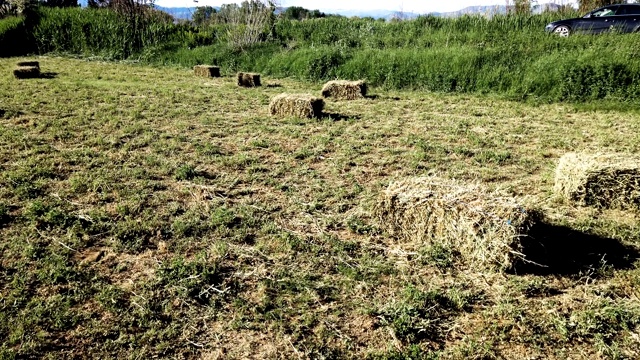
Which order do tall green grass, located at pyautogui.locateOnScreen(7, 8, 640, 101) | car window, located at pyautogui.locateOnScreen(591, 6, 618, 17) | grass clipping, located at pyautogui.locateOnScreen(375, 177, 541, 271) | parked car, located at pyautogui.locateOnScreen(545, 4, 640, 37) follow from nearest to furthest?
grass clipping, located at pyautogui.locateOnScreen(375, 177, 541, 271)
tall green grass, located at pyautogui.locateOnScreen(7, 8, 640, 101)
parked car, located at pyautogui.locateOnScreen(545, 4, 640, 37)
car window, located at pyautogui.locateOnScreen(591, 6, 618, 17)

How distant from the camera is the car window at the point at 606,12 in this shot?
46.8 feet

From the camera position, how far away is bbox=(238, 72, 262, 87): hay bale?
12.1m

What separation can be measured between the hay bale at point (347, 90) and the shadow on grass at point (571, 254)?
727 cm

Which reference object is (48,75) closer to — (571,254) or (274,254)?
(274,254)

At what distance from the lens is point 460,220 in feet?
12.8

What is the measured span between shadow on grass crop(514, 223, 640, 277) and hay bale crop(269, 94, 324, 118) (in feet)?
17.4

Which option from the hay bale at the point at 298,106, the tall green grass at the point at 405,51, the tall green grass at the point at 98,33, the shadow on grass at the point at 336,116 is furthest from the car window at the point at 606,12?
the tall green grass at the point at 98,33

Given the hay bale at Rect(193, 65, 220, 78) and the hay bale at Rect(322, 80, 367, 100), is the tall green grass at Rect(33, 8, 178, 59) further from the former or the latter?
the hay bale at Rect(322, 80, 367, 100)

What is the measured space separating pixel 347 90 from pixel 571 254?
777 cm

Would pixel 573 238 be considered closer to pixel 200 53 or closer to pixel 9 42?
pixel 200 53

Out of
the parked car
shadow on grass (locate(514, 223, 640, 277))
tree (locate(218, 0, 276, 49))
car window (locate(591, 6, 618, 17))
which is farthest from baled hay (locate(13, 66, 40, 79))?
car window (locate(591, 6, 618, 17))

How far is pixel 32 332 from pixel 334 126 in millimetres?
6156

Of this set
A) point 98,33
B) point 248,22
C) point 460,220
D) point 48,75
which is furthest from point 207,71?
point 460,220

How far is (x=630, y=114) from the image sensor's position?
9195 mm
